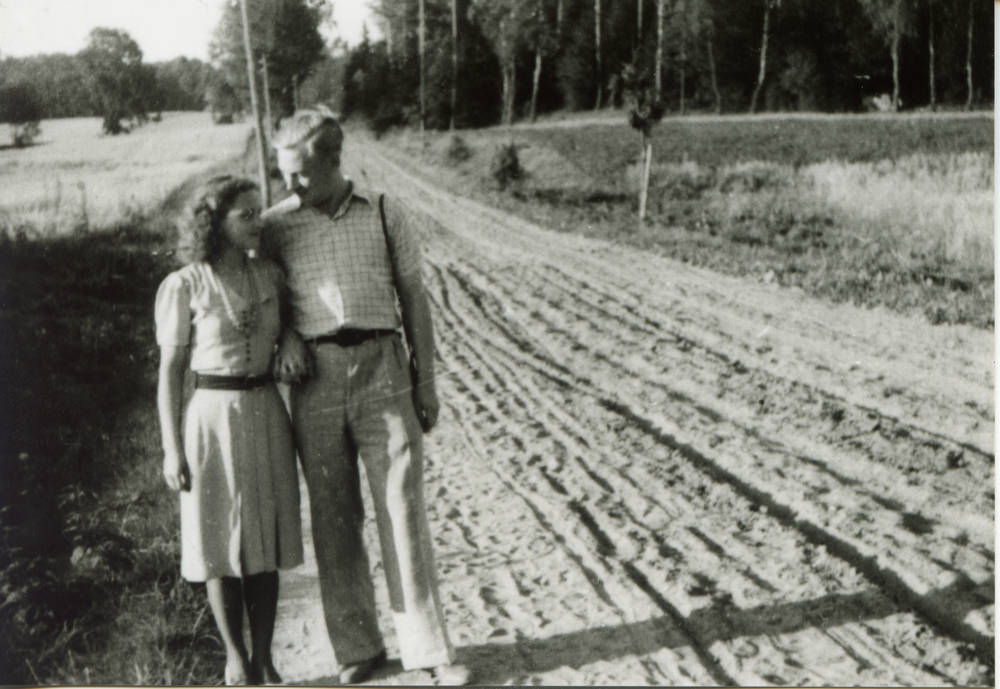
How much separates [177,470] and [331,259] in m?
0.66

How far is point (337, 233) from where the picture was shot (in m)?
2.12

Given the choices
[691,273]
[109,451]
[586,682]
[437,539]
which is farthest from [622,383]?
[109,451]

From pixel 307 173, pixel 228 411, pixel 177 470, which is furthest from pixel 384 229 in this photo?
pixel 177 470

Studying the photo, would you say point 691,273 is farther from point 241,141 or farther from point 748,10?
point 241,141

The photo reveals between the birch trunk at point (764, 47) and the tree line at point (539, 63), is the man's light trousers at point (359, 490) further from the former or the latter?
the birch trunk at point (764, 47)

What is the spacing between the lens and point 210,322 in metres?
2.03

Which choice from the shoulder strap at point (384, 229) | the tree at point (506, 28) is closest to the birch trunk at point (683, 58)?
the tree at point (506, 28)

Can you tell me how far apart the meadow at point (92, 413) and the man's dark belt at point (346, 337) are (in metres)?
0.77

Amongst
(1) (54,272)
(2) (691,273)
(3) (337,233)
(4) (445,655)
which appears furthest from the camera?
(2) (691,273)

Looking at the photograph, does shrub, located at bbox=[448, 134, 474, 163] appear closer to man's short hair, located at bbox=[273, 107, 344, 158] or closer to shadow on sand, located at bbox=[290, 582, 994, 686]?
man's short hair, located at bbox=[273, 107, 344, 158]

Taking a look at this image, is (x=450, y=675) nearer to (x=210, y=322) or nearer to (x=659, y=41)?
(x=210, y=322)

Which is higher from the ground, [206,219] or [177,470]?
[206,219]

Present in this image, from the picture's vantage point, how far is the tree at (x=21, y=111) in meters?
2.86

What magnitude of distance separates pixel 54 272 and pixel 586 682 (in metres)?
2.33
